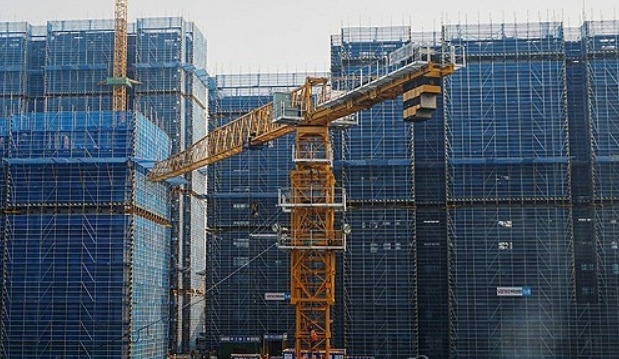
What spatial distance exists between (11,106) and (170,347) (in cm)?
3187

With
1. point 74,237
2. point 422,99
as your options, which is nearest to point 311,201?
point 422,99

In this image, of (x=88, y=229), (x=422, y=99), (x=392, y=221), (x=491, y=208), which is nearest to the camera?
(x=422, y=99)

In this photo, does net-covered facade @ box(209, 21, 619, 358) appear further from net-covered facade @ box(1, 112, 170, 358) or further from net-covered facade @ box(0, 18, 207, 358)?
net-covered facade @ box(1, 112, 170, 358)

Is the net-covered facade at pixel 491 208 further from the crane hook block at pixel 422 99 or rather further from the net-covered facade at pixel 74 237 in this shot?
the crane hook block at pixel 422 99

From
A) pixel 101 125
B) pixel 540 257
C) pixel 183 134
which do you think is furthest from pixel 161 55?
pixel 540 257

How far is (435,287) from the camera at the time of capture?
8088 cm

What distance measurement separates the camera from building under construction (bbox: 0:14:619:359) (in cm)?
7281

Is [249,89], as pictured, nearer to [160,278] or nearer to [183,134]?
[183,134]

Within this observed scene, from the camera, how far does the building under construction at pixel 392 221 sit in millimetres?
72812

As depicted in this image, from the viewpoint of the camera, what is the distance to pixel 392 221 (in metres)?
79.2

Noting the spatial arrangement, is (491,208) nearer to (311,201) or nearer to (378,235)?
(378,235)

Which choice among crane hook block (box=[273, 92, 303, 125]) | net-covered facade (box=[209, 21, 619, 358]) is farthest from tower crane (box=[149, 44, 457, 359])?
net-covered facade (box=[209, 21, 619, 358])

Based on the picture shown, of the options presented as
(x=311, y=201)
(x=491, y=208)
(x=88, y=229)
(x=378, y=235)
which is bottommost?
(x=378, y=235)

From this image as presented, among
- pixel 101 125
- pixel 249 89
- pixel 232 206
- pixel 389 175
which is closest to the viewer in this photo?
pixel 101 125
